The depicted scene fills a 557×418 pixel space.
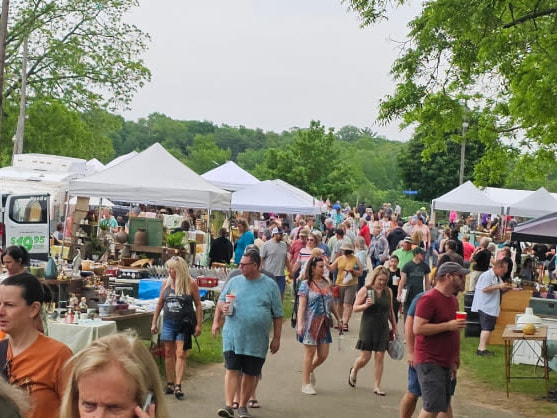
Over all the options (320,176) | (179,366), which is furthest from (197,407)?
(320,176)

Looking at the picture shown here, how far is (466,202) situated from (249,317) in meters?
24.4

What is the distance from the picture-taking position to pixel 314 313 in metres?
11.3

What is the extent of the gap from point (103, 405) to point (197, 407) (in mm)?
7713

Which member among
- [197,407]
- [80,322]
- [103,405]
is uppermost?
[103,405]

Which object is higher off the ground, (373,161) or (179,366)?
(373,161)

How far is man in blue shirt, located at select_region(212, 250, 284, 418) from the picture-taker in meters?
9.65

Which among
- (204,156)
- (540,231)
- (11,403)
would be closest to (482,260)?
(540,231)

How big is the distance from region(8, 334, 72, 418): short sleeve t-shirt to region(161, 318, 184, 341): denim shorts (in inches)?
236

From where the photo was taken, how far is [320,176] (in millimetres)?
66188

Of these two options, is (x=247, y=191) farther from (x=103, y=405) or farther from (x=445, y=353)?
(x=103, y=405)

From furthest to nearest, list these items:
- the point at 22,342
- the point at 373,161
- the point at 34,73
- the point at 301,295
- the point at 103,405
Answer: the point at 373,161 < the point at 34,73 < the point at 301,295 < the point at 22,342 < the point at 103,405

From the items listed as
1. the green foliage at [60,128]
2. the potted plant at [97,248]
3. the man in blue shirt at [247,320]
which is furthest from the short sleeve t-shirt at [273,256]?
the green foliage at [60,128]

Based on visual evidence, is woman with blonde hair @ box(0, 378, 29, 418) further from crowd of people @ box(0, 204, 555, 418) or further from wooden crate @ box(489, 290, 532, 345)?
wooden crate @ box(489, 290, 532, 345)

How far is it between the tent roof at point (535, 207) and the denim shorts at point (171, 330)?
2352 cm
